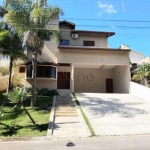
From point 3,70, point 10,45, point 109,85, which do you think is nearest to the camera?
point 10,45

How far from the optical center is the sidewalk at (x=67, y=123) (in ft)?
29.9

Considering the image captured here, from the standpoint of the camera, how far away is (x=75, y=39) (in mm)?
25328

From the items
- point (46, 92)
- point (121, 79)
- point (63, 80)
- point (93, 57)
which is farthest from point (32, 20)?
point (121, 79)

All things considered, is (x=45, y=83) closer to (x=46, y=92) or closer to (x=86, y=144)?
(x=46, y=92)

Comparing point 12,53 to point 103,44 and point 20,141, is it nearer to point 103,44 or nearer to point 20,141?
point 20,141

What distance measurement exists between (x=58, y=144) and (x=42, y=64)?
13.6 metres

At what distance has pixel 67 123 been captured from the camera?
35.9 feet

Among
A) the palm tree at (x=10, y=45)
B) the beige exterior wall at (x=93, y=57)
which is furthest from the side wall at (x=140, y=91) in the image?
the palm tree at (x=10, y=45)

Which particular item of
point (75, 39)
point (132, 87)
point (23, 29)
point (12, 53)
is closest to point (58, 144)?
point (23, 29)

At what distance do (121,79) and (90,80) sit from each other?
4.67 metres

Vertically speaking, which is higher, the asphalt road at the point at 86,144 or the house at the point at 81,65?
the house at the point at 81,65

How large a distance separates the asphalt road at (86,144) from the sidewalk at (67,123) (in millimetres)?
891

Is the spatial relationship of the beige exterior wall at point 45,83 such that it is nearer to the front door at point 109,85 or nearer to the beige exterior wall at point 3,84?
the beige exterior wall at point 3,84

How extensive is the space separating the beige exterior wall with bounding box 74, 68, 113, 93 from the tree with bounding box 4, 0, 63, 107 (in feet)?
37.3
